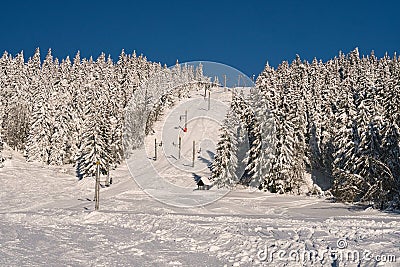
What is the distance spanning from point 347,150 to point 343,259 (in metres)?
30.8

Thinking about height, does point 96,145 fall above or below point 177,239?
above

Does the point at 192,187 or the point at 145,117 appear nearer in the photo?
the point at 145,117

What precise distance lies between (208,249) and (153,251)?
175cm

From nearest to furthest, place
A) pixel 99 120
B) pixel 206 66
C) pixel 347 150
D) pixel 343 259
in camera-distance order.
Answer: pixel 343 259, pixel 206 66, pixel 347 150, pixel 99 120

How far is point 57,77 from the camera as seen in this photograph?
84375 millimetres

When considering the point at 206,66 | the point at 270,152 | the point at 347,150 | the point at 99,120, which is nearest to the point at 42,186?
the point at 99,120

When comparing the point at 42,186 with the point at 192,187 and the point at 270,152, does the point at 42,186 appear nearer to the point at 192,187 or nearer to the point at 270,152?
the point at 270,152

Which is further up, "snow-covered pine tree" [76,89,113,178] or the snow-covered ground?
"snow-covered pine tree" [76,89,113,178]

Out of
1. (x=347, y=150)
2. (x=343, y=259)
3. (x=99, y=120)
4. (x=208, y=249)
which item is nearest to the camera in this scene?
(x=343, y=259)

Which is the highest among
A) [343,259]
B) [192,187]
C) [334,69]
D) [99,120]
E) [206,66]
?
[334,69]

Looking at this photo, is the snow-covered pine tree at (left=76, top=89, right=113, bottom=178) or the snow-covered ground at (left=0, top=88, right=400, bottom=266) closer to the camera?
the snow-covered ground at (left=0, top=88, right=400, bottom=266)

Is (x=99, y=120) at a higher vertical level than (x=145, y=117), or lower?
higher

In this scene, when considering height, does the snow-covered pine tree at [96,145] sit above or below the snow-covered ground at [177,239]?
above

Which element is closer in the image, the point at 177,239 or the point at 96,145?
the point at 177,239
